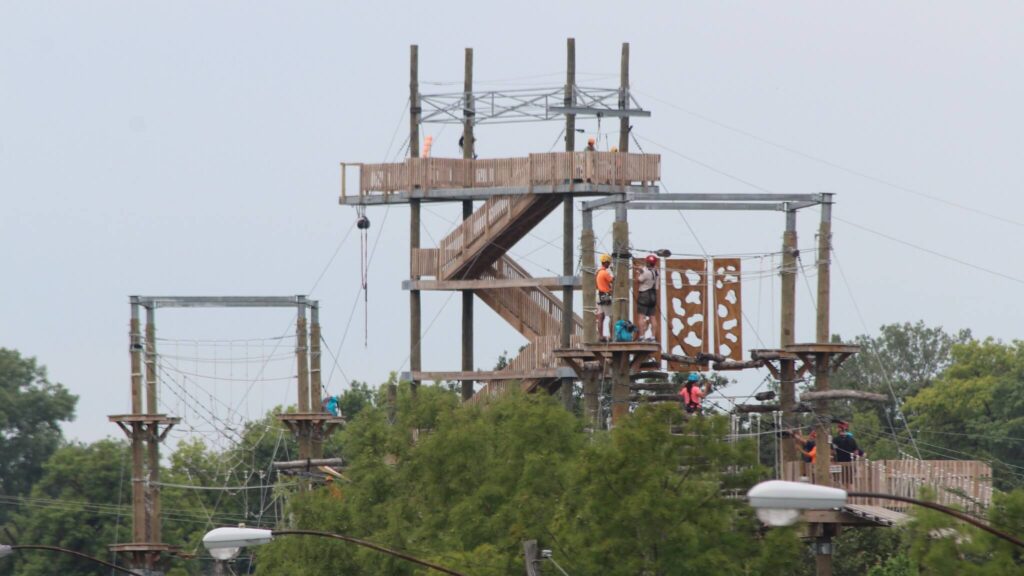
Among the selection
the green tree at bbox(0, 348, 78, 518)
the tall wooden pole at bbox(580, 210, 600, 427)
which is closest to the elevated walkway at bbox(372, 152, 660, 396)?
the tall wooden pole at bbox(580, 210, 600, 427)

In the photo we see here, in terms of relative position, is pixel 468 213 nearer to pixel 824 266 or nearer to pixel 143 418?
pixel 143 418

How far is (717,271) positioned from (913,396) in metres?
70.0

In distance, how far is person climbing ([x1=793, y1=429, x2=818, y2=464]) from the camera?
5022 centimetres

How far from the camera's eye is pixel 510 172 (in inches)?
2616

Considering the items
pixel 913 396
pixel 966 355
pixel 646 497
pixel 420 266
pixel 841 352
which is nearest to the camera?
pixel 646 497

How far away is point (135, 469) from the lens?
2518 inches

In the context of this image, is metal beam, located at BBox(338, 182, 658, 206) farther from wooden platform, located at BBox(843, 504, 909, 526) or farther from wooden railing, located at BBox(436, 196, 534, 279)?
wooden platform, located at BBox(843, 504, 909, 526)

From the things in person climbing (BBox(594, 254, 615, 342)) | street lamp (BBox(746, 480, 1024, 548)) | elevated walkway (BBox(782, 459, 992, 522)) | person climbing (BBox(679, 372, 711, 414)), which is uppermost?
person climbing (BBox(594, 254, 615, 342))

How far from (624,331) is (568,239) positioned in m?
15.7

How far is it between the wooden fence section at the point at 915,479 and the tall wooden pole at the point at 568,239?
52.6ft

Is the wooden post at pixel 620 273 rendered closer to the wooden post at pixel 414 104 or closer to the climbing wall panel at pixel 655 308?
the climbing wall panel at pixel 655 308

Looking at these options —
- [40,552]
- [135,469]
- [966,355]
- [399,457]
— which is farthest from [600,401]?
[966,355]

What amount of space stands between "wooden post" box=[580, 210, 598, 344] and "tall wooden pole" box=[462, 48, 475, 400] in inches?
551

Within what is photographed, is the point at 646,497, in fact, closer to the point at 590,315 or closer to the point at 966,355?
the point at 590,315
